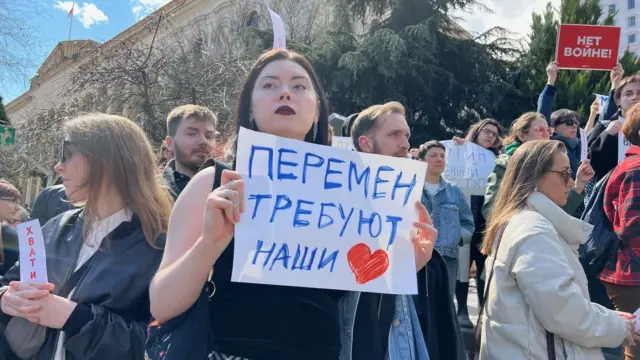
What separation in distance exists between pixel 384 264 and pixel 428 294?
1.68 feet

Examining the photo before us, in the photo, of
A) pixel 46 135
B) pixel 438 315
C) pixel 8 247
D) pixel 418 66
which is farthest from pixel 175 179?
pixel 418 66

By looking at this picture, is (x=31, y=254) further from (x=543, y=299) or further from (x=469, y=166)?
(x=469, y=166)

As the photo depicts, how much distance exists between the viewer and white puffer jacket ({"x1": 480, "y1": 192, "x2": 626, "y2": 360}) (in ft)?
7.04

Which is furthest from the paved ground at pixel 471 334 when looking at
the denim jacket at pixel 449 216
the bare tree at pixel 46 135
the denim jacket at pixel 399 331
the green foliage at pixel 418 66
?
the bare tree at pixel 46 135

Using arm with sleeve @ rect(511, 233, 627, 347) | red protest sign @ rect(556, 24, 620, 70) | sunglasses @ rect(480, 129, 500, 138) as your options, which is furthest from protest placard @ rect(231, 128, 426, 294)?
red protest sign @ rect(556, 24, 620, 70)

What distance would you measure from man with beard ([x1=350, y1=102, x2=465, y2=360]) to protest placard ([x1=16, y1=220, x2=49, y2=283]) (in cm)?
107

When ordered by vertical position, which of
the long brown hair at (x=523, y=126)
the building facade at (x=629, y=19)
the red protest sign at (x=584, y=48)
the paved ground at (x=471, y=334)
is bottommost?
the paved ground at (x=471, y=334)

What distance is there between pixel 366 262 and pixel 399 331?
0.39 metres

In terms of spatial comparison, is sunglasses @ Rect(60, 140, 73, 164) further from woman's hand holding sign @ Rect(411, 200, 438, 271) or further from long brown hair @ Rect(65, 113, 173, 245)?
woman's hand holding sign @ Rect(411, 200, 438, 271)

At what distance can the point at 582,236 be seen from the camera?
2336 mm

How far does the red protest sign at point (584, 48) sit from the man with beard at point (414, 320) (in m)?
5.08

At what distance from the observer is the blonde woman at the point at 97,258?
1778 mm

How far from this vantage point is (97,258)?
6.29 ft

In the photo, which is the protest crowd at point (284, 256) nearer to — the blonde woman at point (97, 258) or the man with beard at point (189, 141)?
the blonde woman at point (97, 258)
